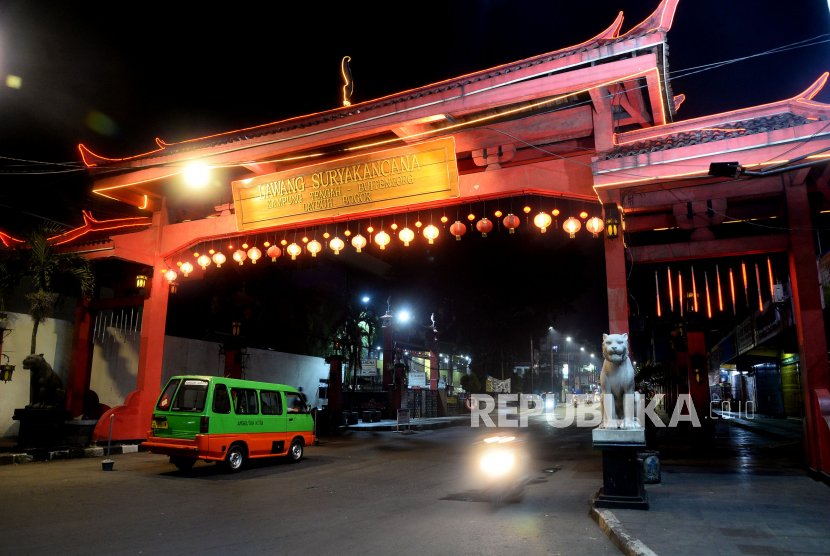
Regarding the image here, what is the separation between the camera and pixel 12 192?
17.7m

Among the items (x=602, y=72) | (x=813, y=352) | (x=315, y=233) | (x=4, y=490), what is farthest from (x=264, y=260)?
(x=813, y=352)

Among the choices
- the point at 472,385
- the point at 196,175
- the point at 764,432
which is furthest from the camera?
the point at 472,385

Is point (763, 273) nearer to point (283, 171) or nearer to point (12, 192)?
point (283, 171)

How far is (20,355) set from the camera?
16.2 meters

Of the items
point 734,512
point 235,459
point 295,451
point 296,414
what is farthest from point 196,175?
point 734,512

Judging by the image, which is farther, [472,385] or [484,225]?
[472,385]

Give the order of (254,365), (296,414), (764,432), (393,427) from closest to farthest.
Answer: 1. (296,414)
2. (764,432)
3. (254,365)
4. (393,427)

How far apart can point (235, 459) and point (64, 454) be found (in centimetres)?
497

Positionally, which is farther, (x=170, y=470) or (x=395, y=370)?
(x=395, y=370)

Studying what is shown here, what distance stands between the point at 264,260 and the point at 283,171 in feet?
43.2

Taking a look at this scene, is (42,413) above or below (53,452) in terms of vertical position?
above

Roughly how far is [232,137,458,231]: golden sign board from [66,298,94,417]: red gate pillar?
7.49m

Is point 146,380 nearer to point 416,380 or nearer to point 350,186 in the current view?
point 350,186

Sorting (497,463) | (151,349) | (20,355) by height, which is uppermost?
(151,349)
